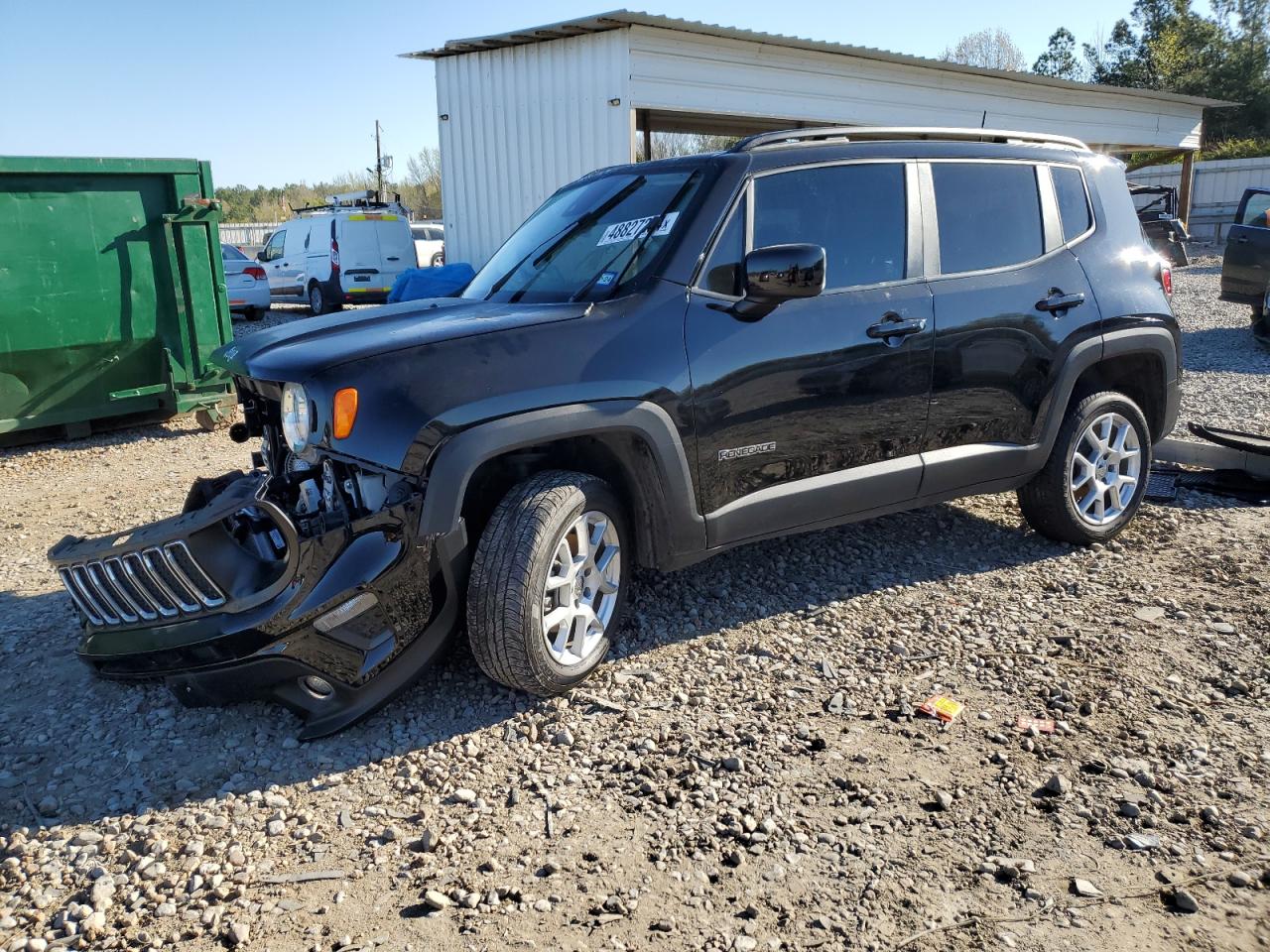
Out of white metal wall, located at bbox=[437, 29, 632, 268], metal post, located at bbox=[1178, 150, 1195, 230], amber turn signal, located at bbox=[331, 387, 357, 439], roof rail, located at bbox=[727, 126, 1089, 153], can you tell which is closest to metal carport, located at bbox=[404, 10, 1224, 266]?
white metal wall, located at bbox=[437, 29, 632, 268]

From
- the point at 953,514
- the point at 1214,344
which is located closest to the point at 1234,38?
the point at 1214,344

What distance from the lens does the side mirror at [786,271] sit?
3668mm

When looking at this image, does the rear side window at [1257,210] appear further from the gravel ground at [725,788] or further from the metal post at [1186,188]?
the metal post at [1186,188]

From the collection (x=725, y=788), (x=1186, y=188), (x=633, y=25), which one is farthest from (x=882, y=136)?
(x=1186, y=188)

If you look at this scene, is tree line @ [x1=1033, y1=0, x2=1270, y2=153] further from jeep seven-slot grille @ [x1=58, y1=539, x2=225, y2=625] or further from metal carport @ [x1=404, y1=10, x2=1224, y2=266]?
jeep seven-slot grille @ [x1=58, y1=539, x2=225, y2=625]

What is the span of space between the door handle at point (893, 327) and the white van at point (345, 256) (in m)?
16.3

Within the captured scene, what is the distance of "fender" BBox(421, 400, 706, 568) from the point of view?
3.21 m

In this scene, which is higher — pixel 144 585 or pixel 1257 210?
pixel 1257 210

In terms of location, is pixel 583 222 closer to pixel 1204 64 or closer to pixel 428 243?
pixel 428 243

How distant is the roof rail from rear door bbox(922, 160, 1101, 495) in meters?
0.16

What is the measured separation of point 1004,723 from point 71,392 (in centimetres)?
736

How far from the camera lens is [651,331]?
369 cm

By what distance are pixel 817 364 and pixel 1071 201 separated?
6.43 ft

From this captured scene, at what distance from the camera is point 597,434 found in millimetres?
3549
